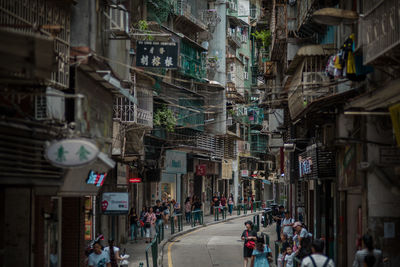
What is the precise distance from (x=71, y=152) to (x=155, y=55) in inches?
523

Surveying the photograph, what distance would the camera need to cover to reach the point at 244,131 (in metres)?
70.2

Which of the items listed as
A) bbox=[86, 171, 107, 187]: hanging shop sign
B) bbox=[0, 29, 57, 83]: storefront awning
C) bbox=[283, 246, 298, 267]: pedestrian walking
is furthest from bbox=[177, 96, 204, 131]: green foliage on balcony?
bbox=[0, 29, 57, 83]: storefront awning

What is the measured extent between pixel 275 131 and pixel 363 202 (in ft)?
77.1

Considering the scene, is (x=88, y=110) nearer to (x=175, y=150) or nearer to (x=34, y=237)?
(x=34, y=237)

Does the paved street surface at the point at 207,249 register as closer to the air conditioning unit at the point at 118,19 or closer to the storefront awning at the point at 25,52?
the air conditioning unit at the point at 118,19

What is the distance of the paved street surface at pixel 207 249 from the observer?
25.2 m

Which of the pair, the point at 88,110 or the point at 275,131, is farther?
the point at 275,131

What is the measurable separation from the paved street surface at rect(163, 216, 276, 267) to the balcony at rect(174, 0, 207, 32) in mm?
12315

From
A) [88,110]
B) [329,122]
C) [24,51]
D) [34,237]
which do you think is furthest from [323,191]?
[24,51]

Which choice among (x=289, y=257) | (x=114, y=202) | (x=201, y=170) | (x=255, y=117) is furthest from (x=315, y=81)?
(x=255, y=117)

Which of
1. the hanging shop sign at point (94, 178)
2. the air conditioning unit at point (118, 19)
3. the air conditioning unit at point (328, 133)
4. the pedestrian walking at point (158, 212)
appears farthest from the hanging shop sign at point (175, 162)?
the air conditioning unit at point (118, 19)

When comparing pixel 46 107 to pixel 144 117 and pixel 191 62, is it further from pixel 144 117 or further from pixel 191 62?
pixel 191 62

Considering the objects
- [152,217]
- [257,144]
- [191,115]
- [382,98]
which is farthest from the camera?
[257,144]

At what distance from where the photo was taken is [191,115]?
138ft
